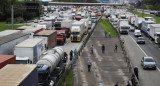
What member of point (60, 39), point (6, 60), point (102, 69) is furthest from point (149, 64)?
point (60, 39)

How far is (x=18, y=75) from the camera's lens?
53.0ft

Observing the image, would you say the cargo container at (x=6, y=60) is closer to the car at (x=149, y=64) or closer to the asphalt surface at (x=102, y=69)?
the asphalt surface at (x=102, y=69)

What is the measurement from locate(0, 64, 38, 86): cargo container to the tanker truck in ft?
13.5

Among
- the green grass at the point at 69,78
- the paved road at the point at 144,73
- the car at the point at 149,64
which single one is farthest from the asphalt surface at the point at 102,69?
the car at the point at 149,64

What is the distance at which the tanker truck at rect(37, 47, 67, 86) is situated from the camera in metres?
22.5

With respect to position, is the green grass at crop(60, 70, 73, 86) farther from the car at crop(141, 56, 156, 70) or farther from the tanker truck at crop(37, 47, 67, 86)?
the car at crop(141, 56, 156, 70)

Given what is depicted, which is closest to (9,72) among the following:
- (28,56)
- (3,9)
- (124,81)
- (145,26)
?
(28,56)

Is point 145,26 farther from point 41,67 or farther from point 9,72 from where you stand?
point 9,72

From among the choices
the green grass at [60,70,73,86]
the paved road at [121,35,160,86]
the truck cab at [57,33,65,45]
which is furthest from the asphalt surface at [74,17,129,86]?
the truck cab at [57,33,65,45]

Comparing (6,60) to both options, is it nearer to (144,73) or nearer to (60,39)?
(144,73)

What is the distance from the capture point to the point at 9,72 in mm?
16641

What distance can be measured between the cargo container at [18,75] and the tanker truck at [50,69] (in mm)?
4127

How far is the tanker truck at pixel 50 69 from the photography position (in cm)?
2252

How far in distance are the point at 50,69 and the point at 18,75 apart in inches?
345
